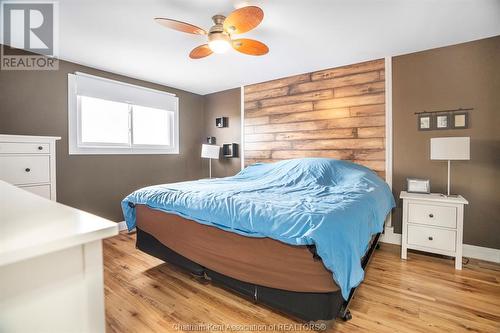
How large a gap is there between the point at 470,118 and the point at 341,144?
1322mm

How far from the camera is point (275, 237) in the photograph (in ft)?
4.83

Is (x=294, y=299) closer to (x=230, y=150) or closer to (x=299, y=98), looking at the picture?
(x=299, y=98)

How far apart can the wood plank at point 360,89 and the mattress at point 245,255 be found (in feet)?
8.21

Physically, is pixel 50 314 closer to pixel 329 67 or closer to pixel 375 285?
pixel 375 285

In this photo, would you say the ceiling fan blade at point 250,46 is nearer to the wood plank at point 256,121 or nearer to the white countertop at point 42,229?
the wood plank at point 256,121

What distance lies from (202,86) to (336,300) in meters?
3.74

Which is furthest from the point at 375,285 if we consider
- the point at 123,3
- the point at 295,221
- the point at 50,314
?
the point at 123,3

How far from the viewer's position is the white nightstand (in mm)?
2285

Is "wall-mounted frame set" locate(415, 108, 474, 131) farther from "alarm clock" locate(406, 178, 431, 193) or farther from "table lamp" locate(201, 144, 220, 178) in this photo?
"table lamp" locate(201, 144, 220, 178)

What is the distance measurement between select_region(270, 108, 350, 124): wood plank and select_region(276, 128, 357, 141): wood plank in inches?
7.5

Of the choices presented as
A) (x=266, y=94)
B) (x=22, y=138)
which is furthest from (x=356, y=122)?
(x=22, y=138)

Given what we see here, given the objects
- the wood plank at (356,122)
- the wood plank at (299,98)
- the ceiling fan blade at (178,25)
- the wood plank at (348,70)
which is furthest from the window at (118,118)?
the wood plank at (356,122)

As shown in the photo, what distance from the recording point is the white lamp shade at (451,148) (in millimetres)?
2291

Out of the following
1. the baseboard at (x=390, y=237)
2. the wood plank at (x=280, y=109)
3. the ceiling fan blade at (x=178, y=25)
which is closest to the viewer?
the ceiling fan blade at (x=178, y=25)
